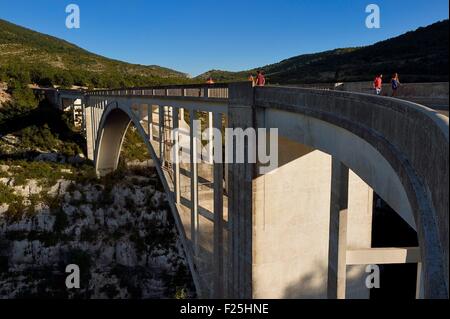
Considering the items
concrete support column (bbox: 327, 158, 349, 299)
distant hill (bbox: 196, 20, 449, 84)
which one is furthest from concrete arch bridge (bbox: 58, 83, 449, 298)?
distant hill (bbox: 196, 20, 449, 84)

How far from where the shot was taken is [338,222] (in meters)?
6.16

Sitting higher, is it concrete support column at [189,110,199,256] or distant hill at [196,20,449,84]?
distant hill at [196,20,449,84]

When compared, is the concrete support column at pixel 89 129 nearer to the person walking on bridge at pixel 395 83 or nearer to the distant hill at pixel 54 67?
the distant hill at pixel 54 67

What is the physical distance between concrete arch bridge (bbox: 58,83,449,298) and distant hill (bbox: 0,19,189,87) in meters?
43.6

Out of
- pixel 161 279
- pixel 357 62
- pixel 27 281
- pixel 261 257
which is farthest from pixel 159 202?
pixel 261 257

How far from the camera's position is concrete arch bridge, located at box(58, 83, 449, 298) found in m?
3.22

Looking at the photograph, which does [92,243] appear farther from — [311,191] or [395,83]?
[395,83]

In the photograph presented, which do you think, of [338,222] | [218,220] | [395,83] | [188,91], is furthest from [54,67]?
[338,222]

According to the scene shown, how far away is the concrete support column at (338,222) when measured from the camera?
20.0 ft

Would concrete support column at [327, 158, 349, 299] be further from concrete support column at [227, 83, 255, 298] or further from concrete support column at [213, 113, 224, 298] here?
concrete support column at [213, 113, 224, 298]

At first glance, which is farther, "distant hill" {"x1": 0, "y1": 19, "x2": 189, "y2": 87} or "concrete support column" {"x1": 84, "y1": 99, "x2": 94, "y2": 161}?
"distant hill" {"x1": 0, "y1": 19, "x2": 189, "y2": 87}

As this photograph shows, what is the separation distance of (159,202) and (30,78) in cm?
3326

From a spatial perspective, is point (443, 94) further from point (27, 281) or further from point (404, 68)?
point (27, 281)

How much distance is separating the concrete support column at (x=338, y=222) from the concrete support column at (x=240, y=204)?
2846mm
